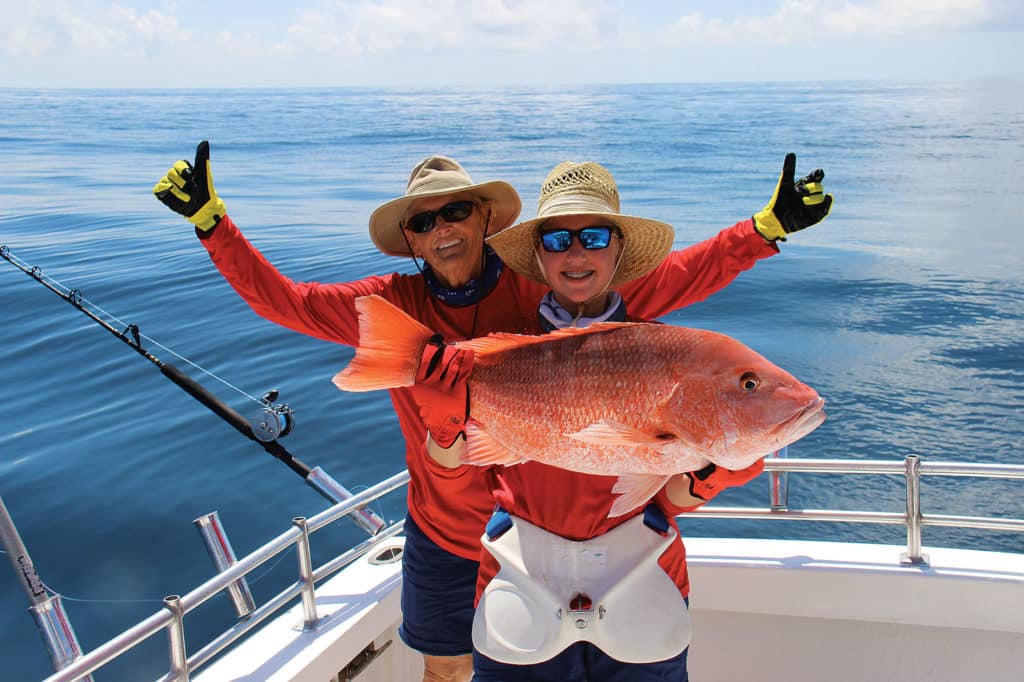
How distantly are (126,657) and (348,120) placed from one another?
63051 mm

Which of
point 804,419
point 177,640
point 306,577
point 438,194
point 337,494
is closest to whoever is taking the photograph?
point 804,419

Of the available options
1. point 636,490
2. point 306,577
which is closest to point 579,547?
point 636,490

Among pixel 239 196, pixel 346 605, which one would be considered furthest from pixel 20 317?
pixel 239 196

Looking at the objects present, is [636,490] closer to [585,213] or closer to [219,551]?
[585,213]

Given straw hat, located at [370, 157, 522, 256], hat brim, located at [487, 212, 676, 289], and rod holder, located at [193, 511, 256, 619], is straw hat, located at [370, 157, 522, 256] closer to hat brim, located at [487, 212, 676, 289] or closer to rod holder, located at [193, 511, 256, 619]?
hat brim, located at [487, 212, 676, 289]

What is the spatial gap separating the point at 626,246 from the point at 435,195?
0.63 metres

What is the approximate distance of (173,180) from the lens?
7.36 feet

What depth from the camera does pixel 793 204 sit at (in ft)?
8.14

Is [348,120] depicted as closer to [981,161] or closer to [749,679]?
[981,161]

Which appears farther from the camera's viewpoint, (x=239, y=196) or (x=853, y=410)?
(x=239, y=196)

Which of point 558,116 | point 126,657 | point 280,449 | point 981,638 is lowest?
point 126,657

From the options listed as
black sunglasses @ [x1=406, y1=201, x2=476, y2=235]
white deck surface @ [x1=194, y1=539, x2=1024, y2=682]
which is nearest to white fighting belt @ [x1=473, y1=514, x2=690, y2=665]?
black sunglasses @ [x1=406, y1=201, x2=476, y2=235]

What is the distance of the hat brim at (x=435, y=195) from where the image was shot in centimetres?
232

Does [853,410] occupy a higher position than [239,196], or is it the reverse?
[239,196]
